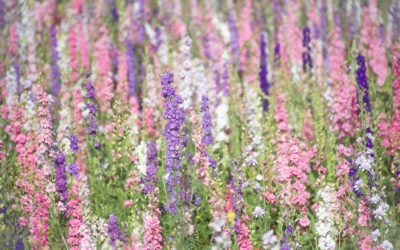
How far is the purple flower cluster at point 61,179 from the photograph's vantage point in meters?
4.99

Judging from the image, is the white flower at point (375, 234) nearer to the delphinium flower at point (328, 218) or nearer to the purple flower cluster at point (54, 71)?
the delphinium flower at point (328, 218)

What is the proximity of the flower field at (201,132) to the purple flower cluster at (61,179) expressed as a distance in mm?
14

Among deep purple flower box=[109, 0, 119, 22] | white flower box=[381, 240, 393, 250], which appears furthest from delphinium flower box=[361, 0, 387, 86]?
deep purple flower box=[109, 0, 119, 22]

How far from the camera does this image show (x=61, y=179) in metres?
5.02

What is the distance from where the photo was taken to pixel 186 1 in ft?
38.5

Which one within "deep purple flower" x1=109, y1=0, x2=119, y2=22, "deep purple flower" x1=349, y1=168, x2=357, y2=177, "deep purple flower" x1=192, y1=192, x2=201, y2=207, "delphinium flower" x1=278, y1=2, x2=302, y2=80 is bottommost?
"deep purple flower" x1=192, y1=192, x2=201, y2=207

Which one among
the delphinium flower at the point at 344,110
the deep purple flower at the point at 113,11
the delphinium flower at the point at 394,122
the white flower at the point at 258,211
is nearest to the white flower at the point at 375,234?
the white flower at the point at 258,211

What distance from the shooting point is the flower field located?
478cm

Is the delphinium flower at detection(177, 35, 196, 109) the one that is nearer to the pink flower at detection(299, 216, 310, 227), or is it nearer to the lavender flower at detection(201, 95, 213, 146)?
the lavender flower at detection(201, 95, 213, 146)

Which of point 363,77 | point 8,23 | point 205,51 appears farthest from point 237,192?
point 8,23

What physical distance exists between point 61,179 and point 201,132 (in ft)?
3.69

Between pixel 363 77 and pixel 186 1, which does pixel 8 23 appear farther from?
pixel 363 77

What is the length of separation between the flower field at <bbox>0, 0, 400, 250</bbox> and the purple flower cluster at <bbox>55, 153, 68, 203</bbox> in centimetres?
1

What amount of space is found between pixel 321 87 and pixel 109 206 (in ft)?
9.79
